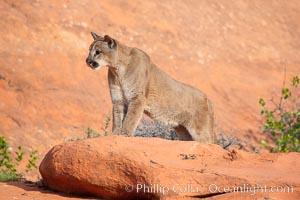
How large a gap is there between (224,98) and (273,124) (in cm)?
447

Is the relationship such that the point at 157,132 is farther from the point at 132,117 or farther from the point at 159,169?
the point at 159,169

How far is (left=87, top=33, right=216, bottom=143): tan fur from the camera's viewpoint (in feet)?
29.5

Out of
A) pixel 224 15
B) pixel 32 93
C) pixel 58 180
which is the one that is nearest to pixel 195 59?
pixel 224 15

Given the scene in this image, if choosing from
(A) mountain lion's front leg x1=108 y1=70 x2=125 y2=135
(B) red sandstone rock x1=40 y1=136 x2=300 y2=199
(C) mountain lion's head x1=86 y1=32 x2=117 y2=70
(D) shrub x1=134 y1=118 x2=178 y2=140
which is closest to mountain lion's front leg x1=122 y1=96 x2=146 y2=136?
(A) mountain lion's front leg x1=108 y1=70 x2=125 y2=135

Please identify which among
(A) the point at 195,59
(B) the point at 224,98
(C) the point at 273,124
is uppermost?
(A) the point at 195,59

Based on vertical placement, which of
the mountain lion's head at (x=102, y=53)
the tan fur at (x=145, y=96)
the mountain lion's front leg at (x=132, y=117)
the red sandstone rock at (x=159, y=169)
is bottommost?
the red sandstone rock at (x=159, y=169)

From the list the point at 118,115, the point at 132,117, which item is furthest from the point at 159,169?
the point at 118,115

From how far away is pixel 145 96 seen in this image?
920 centimetres

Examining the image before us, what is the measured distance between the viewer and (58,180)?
7.27 m

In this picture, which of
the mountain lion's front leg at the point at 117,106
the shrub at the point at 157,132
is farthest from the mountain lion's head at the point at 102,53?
the shrub at the point at 157,132

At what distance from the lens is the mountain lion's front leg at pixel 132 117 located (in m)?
8.82

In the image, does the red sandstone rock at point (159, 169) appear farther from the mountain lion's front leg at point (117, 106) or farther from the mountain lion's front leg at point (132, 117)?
the mountain lion's front leg at point (117, 106)

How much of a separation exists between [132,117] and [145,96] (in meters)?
0.52

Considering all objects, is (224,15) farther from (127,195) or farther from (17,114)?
(127,195)
